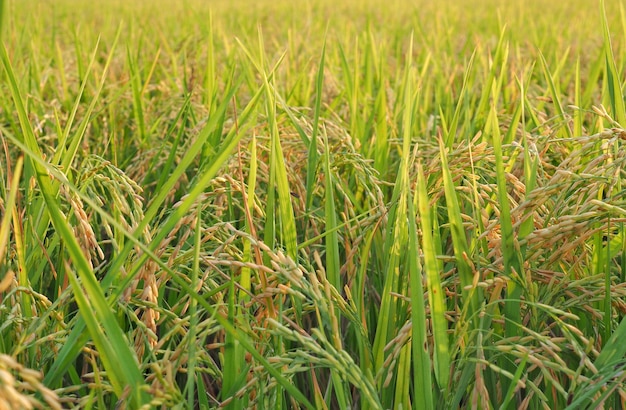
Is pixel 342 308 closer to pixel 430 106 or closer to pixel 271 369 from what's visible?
pixel 271 369

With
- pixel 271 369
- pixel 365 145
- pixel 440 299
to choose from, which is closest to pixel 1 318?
pixel 271 369

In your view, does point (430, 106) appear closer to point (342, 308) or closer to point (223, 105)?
point (223, 105)

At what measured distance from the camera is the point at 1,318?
104cm

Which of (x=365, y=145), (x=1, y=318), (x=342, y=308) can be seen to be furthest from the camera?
(x=365, y=145)

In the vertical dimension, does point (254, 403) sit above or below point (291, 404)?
above

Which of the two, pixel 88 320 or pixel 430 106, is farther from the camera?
pixel 430 106

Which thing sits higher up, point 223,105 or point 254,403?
point 223,105

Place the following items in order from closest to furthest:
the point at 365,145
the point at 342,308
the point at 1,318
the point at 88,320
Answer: the point at 88,320 < the point at 342,308 < the point at 1,318 < the point at 365,145

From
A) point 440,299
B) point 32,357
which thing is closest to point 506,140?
point 440,299

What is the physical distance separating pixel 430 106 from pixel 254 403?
6.01ft

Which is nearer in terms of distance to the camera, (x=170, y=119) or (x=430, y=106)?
(x=170, y=119)

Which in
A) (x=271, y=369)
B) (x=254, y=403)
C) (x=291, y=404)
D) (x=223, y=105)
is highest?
(x=223, y=105)

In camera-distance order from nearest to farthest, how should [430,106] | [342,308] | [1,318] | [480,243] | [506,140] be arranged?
[342,308]
[1,318]
[480,243]
[506,140]
[430,106]

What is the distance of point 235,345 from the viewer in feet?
3.13
